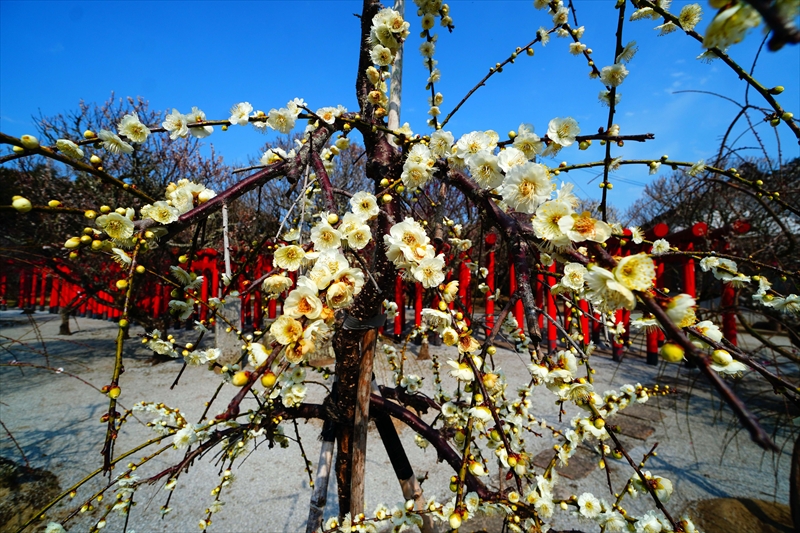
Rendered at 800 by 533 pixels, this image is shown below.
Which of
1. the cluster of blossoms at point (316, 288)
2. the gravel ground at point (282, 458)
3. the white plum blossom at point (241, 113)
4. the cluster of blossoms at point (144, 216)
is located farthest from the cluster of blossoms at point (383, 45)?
the gravel ground at point (282, 458)

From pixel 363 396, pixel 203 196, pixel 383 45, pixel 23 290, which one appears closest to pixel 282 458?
pixel 363 396

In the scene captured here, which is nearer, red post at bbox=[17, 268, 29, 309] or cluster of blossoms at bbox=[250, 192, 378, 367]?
cluster of blossoms at bbox=[250, 192, 378, 367]

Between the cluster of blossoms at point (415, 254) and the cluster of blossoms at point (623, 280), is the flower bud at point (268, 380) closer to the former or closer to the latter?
the cluster of blossoms at point (415, 254)

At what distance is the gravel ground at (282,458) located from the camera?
7.76ft

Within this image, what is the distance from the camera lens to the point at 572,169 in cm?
96

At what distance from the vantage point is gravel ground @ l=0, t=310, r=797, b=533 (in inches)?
93.1

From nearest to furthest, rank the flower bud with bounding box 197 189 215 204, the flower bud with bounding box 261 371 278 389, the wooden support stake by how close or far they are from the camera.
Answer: the flower bud with bounding box 261 371 278 389 → the flower bud with bounding box 197 189 215 204 → the wooden support stake

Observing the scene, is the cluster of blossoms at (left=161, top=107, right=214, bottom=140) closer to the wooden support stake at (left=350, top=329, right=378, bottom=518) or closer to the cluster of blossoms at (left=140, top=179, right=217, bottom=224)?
the cluster of blossoms at (left=140, top=179, right=217, bottom=224)

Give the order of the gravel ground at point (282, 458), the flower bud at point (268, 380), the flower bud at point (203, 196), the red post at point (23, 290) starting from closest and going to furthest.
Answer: the flower bud at point (268, 380)
the flower bud at point (203, 196)
the gravel ground at point (282, 458)
the red post at point (23, 290)

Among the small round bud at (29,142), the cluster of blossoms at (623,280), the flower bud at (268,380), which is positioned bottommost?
the flower bud at (268,380)

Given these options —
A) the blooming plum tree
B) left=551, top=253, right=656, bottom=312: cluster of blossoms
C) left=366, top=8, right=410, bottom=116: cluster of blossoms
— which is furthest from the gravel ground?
left=366, top=8, right=410, bottom=116: cluster of blossoms

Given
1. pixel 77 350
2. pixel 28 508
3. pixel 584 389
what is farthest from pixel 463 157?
pixel 77 350

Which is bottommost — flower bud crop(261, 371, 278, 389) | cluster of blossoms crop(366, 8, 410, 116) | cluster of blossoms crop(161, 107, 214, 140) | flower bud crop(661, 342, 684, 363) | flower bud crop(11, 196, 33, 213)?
flower bud crop(261, 371, 278, 389)

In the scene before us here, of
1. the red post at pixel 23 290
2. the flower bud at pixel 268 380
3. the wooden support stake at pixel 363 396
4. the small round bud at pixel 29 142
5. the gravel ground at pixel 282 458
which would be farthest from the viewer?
the red post at pixel 23 290
